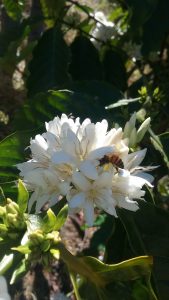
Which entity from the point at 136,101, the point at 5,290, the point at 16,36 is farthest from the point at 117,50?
the point at 5,290

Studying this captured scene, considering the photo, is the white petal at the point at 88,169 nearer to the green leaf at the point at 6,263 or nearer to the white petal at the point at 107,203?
the white petal at the point at 107,203

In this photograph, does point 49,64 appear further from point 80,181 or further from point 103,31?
point 80,181

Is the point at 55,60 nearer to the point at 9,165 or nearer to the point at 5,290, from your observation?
the point at 9,165

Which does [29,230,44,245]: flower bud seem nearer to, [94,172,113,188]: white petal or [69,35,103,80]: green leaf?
[94,172,113,188]: white petal

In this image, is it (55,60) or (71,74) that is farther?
(71,74)

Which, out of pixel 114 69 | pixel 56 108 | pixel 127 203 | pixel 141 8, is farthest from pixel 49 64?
pixel 127 203

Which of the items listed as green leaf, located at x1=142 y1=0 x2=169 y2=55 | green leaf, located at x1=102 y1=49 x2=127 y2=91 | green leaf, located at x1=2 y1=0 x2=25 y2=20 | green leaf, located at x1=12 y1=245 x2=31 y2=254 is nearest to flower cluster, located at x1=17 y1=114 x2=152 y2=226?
green leaf, located at x1=12 y1=245 x2=31 y2=254

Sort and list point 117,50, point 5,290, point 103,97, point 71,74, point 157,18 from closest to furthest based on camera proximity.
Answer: point 5,290, point 103,97, point 157,18, point 71,74, point 117,50
